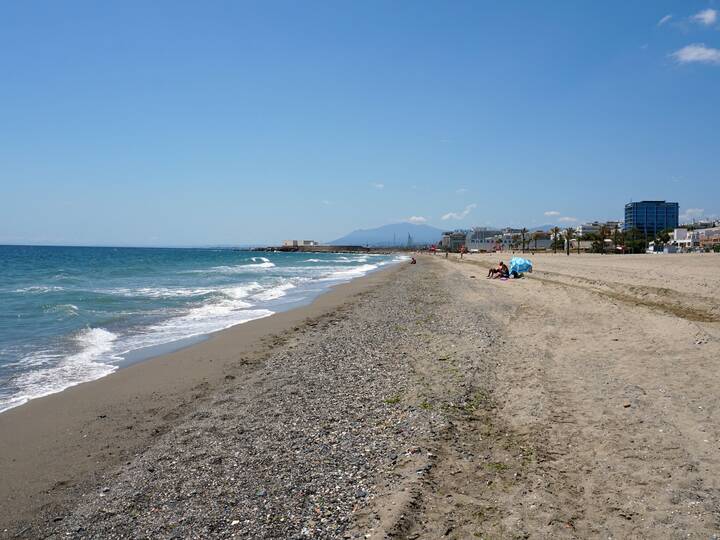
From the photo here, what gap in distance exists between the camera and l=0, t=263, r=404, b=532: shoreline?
5.11m

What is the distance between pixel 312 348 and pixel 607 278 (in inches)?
846

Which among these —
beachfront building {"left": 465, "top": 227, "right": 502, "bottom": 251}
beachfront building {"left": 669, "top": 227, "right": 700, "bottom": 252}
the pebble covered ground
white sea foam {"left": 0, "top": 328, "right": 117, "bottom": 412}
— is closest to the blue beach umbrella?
the pebble covered ground

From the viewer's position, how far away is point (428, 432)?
564 centimetres

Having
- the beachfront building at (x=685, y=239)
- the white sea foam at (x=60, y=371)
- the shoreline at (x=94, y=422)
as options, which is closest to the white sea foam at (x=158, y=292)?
the white sea foam at (x=60, y=371)

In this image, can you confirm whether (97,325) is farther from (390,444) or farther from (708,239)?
(708,239)

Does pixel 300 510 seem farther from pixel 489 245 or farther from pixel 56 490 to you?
pixel 489 245

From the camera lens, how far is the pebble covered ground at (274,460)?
4105 mm

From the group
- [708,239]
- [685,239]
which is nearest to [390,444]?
[708,239]

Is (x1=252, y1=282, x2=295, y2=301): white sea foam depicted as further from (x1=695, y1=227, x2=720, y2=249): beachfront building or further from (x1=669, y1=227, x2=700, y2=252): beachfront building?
(x1=669, y1=227, x2=700, y2=252): beachfront building

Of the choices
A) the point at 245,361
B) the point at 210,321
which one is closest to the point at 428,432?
the point at 245,361

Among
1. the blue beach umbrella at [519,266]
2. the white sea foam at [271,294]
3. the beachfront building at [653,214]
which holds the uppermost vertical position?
the beachfront building at [653,214]

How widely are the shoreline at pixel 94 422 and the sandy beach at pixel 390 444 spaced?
3 cm

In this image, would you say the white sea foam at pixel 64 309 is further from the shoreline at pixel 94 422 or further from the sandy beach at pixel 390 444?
the sandy beach at pixel 390 444

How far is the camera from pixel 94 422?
7.04 meters
